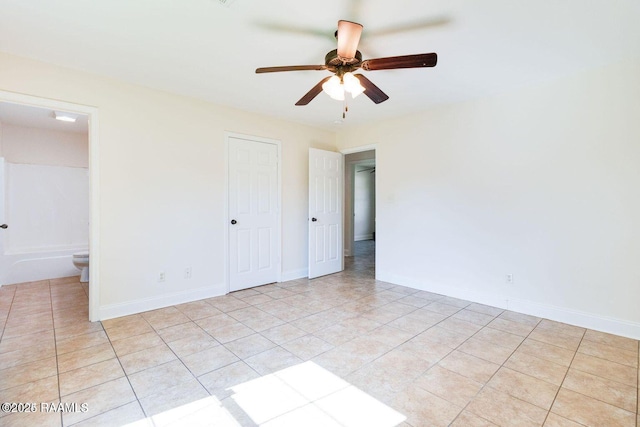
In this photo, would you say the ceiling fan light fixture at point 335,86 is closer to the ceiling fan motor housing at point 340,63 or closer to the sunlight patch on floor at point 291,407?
the ceiling fan motor housing at point 340,63

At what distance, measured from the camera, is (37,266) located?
4.58 meters

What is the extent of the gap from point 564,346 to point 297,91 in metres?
3.56

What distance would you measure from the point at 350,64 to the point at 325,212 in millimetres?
2967

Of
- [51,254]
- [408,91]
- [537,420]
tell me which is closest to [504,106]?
[408,91]

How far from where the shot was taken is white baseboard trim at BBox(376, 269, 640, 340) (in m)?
2.72

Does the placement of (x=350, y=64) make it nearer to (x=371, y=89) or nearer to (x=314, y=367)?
(x=371, y=89)

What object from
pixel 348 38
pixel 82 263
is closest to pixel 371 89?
pixel 348 38

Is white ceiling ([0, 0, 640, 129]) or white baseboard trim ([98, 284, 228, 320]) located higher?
white ceiling ([0, 0, 640, 129])

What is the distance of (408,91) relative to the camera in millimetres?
3381

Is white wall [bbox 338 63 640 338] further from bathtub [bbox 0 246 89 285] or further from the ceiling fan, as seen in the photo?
bathtub [bbox 0 246 89 285]

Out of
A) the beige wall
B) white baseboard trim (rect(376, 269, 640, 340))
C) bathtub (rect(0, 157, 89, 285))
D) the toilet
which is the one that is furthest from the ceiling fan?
bathtub (rect(0, 157, 89, 285))

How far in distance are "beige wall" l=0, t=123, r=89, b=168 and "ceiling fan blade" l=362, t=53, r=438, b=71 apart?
5372mm

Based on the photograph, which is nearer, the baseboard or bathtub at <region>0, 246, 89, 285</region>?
the baseboard

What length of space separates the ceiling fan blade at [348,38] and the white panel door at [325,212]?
8.86 ft
